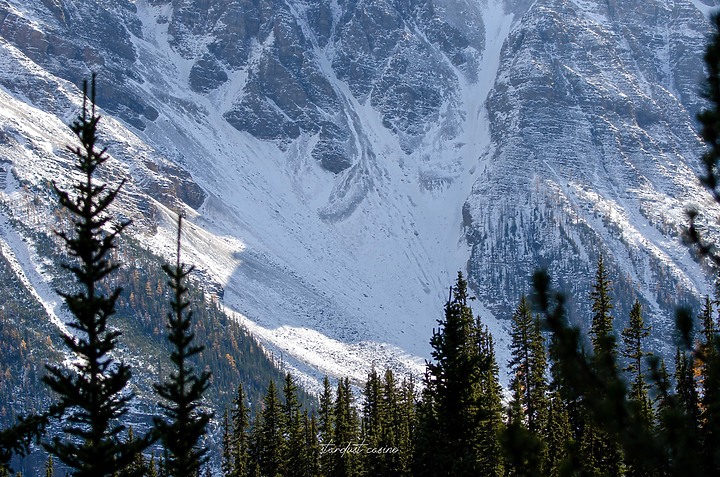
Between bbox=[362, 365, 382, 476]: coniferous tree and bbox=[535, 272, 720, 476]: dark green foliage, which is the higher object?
bbox=[362, 365, 382, 476]: coniferous tree

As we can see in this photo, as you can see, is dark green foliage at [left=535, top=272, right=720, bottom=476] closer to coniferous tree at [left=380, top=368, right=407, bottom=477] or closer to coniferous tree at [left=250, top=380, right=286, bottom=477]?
coniferous tree at [left=380, top=368, right=407, bottom=477]

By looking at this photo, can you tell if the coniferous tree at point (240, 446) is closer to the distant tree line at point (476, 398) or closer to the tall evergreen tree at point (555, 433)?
the distant tree line at point (476, 398)

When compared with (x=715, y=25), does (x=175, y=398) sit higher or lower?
lower

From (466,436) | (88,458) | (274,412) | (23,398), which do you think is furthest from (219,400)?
(88,458)

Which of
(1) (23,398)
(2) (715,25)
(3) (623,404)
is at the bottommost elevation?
(3) (623,404)

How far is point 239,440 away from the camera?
5781 centimetres

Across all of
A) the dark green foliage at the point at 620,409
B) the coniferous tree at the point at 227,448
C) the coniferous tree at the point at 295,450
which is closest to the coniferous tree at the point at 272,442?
the coniferous tree at the point at 295,450

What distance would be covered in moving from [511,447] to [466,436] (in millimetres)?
20479

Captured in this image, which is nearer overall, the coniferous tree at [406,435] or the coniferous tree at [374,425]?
the coniferous tree at [406,435]

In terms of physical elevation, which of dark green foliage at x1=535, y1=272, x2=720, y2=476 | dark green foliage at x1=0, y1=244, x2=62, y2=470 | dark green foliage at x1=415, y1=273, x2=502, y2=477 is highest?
dark green foliage at x1=0, y1=244, x2=62, y2=470

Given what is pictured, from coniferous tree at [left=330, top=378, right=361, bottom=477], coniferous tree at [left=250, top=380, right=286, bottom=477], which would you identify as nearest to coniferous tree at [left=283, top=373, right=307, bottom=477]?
coniferous tree at [left=250, top=380, right=286, bottom=477]

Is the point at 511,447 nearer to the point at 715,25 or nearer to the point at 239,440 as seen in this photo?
the point at 715,25

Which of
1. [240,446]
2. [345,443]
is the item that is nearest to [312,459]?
[345,443]

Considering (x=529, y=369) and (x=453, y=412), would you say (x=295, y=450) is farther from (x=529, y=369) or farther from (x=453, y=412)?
(x=453, y=412)
